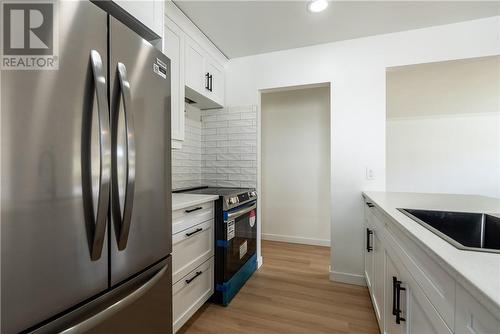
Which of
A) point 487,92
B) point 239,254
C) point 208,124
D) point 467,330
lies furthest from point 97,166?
point 487,92

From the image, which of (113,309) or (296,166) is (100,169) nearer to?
(113,309)

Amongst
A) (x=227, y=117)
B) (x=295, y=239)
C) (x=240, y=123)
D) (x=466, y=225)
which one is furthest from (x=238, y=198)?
(x=295, y=239)

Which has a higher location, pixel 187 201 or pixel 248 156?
pixel 248 156

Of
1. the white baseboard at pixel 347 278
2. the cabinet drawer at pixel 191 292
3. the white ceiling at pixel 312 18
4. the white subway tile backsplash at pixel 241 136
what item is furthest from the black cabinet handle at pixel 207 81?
the white baseboard at pixel 347 278

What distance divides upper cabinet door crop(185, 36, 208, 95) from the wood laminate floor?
2.03 m

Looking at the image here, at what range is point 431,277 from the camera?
2.59ft

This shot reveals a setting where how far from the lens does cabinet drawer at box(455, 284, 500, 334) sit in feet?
1.62

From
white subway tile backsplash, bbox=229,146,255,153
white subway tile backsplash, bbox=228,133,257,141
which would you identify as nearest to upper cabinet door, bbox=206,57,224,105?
white subway tile backsplash, bbox=228,133,257,141

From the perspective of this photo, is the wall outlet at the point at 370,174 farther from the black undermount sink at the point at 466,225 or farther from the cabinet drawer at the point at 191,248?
the cabinet drawer at the point at 191,248

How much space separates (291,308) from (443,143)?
453 centimetres

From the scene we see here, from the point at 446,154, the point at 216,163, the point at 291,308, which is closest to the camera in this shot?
the point at 291,308

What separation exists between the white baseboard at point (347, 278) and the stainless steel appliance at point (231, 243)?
2.98ft

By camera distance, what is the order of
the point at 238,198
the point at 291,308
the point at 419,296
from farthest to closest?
the point at 238,198, the point at 291,308, the point at 419,296

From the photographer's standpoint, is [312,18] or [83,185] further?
[312,18]
